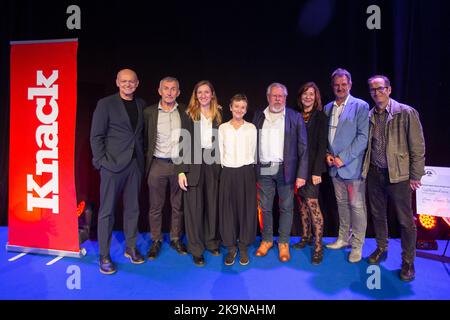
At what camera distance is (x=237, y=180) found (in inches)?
113

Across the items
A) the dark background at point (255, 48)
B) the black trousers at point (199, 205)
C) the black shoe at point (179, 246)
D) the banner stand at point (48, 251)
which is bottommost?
the banner stand at point (48, 251)

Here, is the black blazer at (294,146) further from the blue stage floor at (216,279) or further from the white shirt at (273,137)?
the blue stage floor at (216,279)

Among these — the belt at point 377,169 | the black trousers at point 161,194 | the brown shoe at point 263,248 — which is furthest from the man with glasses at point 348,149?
the black trousers at point 161,194

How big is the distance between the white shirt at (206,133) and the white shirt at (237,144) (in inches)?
4.0

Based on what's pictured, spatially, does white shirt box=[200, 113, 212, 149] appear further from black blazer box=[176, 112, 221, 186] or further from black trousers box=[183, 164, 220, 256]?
black trousers box=[183, 164, 220, 256]

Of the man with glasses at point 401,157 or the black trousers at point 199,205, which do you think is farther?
the black trousers at point 199,205

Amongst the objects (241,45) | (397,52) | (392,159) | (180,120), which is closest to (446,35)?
(397,52)

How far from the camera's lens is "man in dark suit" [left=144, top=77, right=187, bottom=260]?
2955 millimetres

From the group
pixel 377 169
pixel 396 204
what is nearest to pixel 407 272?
pixel 396 204

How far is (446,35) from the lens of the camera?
3.51m

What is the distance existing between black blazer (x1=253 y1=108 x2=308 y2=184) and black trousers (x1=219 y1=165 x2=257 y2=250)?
0.34 meters

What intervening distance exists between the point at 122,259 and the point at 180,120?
148cm

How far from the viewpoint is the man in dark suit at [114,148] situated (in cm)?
269

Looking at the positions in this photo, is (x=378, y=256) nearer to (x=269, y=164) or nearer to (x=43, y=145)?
(x=269, y=164)
